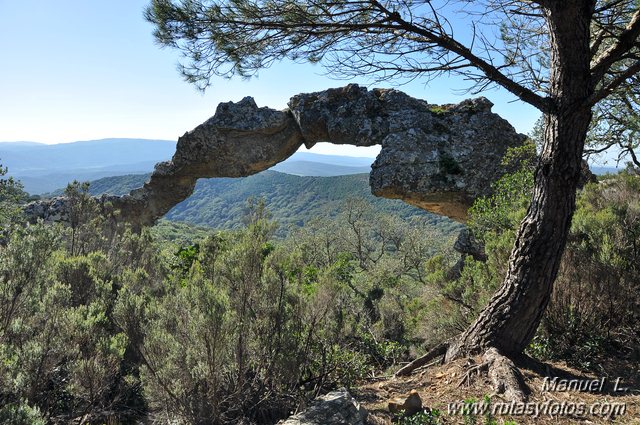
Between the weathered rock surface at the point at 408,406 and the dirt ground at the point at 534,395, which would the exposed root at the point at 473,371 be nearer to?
the dirt ground at the point at 534,395

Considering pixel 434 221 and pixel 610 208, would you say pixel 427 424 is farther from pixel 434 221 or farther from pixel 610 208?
pixel 434 221

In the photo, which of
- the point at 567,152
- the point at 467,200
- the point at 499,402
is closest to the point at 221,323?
the point at 499,402

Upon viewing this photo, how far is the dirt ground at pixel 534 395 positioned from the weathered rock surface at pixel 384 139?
5.66 meters

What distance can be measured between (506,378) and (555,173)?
2.10 meters

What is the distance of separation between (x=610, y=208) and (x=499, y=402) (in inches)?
137

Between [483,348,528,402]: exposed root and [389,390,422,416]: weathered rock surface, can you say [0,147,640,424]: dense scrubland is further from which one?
[483,348,528,402]: exposed root

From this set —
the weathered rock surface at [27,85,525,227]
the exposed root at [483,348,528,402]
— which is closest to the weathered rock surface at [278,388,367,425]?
the exposed root at [483,348,528,402]

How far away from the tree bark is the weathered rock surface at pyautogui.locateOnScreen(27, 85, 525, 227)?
18.0 ft

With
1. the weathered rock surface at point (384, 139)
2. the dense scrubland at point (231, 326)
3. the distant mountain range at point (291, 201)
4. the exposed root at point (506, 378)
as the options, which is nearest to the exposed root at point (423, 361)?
the dense scrubland at point (231, 326)

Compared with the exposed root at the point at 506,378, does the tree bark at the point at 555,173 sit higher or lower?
higher

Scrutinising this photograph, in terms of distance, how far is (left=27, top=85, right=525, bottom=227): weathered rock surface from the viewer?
31.8ft

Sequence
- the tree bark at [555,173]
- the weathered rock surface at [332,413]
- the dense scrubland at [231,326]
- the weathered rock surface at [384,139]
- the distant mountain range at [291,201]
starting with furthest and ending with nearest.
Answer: the distant mountain range at [291,201] < the weathered rock surface at [384,139] < the tree bark at [555,173] < the dense scrubland at [231,326] < the weathered rock surface at [332,413]

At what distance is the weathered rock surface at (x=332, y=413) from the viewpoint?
3287 millimetres

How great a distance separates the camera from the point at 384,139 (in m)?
10.4
